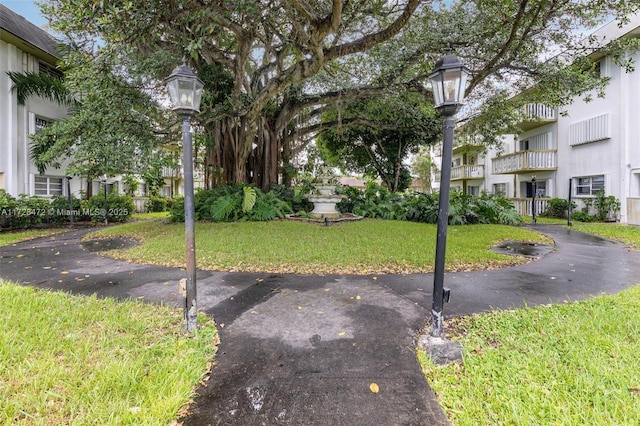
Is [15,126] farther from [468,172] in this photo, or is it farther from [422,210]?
[468,172]

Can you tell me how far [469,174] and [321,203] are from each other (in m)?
15.2

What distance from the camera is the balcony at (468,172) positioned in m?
21.4

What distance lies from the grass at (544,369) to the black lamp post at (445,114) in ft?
1.30

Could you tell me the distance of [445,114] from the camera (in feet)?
9.31

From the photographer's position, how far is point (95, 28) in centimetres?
539

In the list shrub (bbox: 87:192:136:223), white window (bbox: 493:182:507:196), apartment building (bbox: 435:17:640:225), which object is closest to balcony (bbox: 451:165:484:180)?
white window (bbox: 493:182:507:196)

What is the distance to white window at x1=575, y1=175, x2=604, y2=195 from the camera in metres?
13.1

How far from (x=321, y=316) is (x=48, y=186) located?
49.8 feet

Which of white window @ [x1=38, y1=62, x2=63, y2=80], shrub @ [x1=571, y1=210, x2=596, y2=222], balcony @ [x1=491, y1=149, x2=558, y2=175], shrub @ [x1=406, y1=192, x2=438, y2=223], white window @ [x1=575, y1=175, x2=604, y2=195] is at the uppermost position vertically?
white window @ [x1=38, y1=62, x2=63, y2=80]

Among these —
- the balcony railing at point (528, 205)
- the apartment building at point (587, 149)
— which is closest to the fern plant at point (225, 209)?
the apartment building at point (587, 149)

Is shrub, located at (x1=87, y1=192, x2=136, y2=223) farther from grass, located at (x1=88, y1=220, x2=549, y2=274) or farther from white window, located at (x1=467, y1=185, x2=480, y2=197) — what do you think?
white window, located at (x1=467, y1=185, x2=480, y2=197)

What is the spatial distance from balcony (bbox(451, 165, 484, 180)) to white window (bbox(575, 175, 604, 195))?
7.18m

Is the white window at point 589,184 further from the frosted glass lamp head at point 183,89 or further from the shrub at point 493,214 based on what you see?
the frosted glass lamp head at point 183,89

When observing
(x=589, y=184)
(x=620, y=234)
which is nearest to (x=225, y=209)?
(x=620, y=234)
